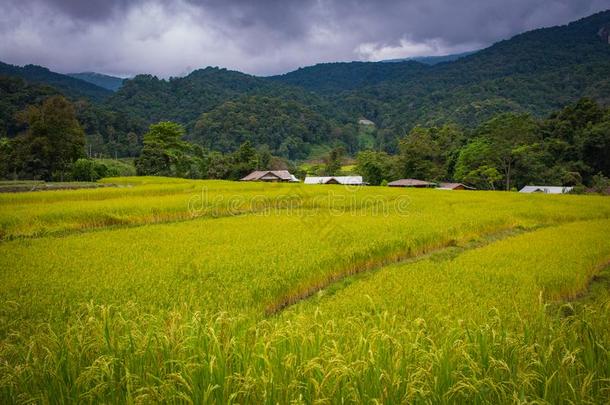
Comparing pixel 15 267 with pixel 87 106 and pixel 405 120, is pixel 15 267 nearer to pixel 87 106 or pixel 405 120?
pixel 87 106

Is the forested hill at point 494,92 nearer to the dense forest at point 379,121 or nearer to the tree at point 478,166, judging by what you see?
the dense forest at point 379,121

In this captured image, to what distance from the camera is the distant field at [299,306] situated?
8.71ft

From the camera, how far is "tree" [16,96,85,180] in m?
35.0

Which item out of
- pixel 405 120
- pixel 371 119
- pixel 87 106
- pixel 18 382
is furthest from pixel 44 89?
pixel 371 119

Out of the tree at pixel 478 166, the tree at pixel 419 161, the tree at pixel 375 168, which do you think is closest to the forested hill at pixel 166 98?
the tree at pixel 375 168

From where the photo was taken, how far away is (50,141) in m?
35.5

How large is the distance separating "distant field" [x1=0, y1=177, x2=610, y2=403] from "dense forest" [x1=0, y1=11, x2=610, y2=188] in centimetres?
3460

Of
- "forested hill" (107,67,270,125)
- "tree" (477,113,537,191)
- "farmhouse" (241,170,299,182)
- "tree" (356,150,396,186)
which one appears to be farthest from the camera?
"forested hill" (107,67,270,125)

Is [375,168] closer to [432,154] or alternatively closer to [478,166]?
[432,154]

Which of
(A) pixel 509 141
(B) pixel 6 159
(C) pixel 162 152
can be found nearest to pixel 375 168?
(A) pixel 509 141

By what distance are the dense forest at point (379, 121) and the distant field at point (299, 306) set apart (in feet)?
114

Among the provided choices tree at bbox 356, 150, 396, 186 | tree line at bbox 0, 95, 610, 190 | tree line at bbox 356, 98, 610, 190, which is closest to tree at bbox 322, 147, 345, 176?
tree line at bbox 0, 95, 610, 190

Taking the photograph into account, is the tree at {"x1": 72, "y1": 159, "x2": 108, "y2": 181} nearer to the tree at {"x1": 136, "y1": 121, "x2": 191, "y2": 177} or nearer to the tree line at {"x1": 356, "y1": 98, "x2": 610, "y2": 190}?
the tree at {"x1": 136, "y1": 121, "x2": 191, "y2": 177}

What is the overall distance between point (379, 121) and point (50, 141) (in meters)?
140
